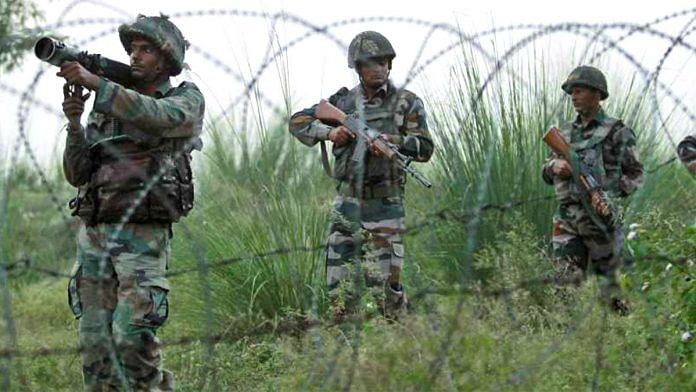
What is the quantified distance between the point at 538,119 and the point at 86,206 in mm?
3562

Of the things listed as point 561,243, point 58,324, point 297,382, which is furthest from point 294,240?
point 297,382

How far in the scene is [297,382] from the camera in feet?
12.7

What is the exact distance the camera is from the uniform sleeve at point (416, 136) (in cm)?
604

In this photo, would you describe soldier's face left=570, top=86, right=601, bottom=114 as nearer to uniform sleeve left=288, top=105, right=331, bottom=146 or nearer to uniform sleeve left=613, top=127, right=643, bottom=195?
uniform sleeve left=613, top=127, right=643, bottom=195

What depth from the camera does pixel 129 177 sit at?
4.42 meters

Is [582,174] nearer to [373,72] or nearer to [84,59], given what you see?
[373,72]

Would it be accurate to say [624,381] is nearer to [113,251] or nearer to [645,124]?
[113,251]

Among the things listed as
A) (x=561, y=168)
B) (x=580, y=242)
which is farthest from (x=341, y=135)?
(x=580, y=242)

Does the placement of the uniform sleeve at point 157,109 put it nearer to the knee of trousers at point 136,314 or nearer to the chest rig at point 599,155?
the knee of trousers at point 136,314

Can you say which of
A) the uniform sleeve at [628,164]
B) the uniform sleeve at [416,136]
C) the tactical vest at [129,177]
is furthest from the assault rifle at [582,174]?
the tactical vest at [129,177]

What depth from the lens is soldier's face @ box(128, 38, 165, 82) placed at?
4.48 m

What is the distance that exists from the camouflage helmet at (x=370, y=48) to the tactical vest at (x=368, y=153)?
0.14 m

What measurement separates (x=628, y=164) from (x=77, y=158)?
10.2ft

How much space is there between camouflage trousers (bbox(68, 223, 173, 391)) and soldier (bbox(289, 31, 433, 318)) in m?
1.72
